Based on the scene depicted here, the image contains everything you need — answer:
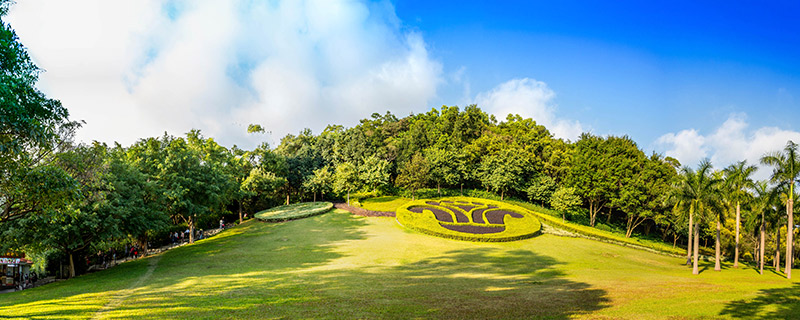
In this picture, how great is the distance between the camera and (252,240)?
3058 cm

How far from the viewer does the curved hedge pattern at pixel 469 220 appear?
32.0 m

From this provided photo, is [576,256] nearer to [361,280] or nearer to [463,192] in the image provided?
[361,280]

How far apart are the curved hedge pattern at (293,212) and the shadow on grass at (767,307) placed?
33383 millimetres

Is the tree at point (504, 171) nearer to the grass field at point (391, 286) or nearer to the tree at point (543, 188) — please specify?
the tree at point (543, 188)

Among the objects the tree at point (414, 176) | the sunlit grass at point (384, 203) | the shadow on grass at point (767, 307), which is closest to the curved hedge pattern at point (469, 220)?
the sunlit grass at point (384, 203)

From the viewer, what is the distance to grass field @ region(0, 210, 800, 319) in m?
12.6

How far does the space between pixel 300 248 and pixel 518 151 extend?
36.7 metres

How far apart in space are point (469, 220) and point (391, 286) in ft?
69.1

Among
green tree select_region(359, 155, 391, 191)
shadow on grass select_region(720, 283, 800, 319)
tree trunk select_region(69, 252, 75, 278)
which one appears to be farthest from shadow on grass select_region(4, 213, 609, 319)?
green tree select_region(359, 155, 391, 191)

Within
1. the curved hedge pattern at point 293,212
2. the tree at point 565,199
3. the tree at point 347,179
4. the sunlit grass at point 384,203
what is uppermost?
the tree at point 347,179

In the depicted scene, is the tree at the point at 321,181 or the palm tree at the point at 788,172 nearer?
the palm tree at the point at 788,172

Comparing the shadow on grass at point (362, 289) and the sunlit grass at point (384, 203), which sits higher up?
the sunlit grass at point (384, 203)

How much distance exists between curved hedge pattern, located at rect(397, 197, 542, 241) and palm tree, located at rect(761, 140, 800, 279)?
1627 centimetres

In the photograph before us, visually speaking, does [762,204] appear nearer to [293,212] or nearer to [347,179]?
[347,179]
